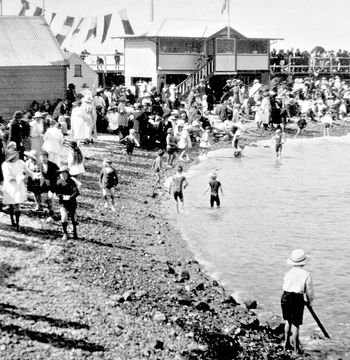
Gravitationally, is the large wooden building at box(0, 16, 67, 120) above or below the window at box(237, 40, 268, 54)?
below

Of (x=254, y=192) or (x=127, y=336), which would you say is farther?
(x=254, y=192)

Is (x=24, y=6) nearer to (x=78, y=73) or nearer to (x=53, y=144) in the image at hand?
(x=78, y=73)

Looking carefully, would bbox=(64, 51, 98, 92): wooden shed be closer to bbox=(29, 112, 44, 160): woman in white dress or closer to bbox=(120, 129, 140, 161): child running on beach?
bbox=(120, 129, 140, 161): child running on beach

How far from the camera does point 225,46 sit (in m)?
42.8

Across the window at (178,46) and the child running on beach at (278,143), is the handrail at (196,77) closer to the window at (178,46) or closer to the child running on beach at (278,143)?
the window at (178,46)

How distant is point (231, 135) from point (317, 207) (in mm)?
11753

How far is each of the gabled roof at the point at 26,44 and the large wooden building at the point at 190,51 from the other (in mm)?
→ 15355

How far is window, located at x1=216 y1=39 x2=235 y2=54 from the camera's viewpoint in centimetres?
4250

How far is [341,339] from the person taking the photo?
12.0 meters

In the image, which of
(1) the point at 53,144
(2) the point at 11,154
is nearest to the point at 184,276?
(2) the point at 11,154

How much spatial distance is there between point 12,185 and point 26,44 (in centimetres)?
1501

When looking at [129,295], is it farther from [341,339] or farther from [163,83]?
[163,83]

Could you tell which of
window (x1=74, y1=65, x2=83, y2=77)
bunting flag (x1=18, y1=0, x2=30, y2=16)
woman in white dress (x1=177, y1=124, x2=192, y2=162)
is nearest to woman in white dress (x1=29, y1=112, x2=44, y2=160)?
woman in white dress (x1=177, y1=124, x2=192, y2=162)

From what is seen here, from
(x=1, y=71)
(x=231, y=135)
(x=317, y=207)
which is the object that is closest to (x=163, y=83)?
(x=231, y=135)
